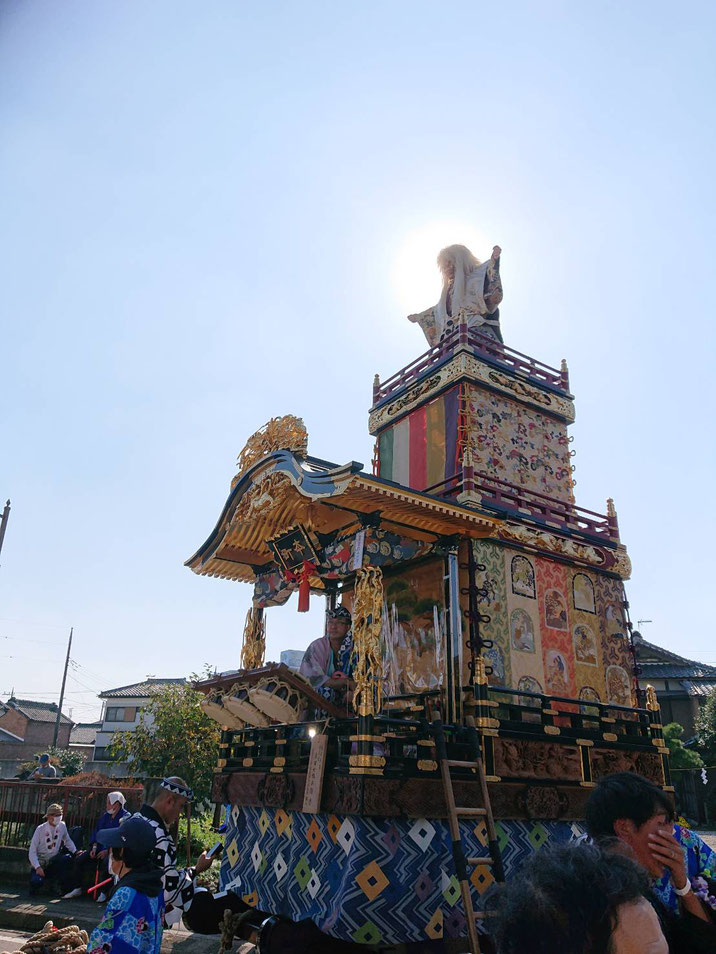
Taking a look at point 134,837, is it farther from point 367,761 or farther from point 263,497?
point 263,497

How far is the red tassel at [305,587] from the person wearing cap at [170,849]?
4985 mm

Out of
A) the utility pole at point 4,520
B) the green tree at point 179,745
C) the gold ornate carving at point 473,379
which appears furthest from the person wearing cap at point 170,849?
the utility pole at point 4,520

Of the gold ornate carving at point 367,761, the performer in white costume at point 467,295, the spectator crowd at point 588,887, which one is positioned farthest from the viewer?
the performer in white costume at point 467,295

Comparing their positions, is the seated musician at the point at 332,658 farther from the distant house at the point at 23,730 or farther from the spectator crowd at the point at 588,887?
the distant house at the point at 23,730

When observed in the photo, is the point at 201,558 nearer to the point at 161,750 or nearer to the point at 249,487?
the point at 249,487

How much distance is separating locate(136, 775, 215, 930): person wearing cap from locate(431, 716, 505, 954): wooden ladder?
8.33 feet

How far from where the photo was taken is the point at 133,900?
4426mm

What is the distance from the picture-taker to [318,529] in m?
10.1

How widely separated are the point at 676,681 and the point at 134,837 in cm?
3256

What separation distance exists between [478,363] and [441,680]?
5.55 meters

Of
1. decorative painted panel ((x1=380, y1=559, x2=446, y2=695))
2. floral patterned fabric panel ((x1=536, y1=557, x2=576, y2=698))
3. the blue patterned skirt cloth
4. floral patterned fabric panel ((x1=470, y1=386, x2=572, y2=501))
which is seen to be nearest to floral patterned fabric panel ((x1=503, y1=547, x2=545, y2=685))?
floral patterned fabric panel ((x1=536, y1=557, x2=576, y2=698))

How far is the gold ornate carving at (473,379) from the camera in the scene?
1174 cm

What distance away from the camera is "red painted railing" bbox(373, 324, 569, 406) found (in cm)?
1212

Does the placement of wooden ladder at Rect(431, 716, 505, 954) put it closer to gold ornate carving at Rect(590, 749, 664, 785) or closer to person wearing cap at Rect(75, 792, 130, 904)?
gold ornate carving at Rect(590, 749, 664, 785)
